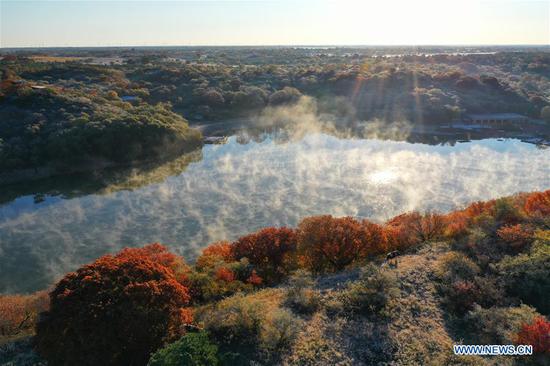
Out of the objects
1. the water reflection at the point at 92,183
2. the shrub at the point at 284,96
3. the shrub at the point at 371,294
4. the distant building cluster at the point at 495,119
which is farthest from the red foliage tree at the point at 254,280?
the shrub at the point at 284,96

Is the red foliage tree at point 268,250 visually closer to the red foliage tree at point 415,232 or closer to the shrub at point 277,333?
the red foliage tree at point 415,232

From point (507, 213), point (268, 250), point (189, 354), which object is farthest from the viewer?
point (507, 213)

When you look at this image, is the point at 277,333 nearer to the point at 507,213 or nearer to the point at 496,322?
the point at 496,322

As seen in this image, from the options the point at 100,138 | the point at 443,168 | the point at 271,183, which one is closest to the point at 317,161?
the point at 271,183

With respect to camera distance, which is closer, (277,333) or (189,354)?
(189,354)

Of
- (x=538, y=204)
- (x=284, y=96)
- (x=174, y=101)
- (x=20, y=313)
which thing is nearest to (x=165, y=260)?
(x=20, y=313)

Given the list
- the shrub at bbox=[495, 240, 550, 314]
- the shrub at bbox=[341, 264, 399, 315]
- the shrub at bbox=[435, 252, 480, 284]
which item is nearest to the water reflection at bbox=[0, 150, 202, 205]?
the shrub at bbox=[341, 264, 399, 315]

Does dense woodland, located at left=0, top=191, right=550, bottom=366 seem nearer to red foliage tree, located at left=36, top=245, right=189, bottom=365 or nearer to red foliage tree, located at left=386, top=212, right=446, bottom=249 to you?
red foliage tree, located at left=36, top=245, right=189, bottom=365
